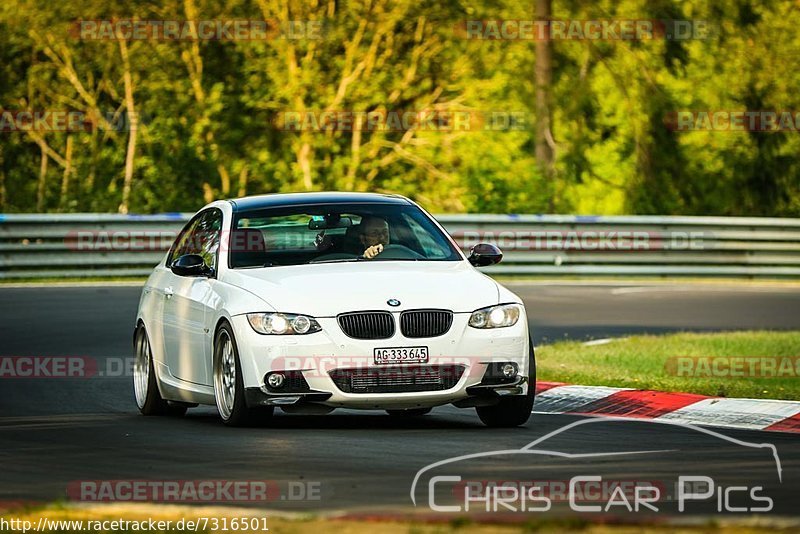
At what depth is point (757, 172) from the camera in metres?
38.8

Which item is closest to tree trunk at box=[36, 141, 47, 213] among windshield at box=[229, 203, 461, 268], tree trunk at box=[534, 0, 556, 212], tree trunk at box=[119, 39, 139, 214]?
tree trunk at box=[119, 39, 139, 214]

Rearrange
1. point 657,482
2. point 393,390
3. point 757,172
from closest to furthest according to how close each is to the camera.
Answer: point 657,482 → point 393,390 → point 757,172

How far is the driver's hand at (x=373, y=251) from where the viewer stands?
1251cm

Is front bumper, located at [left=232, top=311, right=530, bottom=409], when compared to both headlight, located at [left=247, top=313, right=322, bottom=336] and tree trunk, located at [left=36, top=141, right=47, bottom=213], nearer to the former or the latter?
headlight, located at [left=247, top=313, right=322, bottom=336]

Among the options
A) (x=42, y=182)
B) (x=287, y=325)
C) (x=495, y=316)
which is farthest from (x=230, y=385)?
(x=42, y=182)

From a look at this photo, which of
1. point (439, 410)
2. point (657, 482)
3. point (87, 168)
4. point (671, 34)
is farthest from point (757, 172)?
point (657, 482)

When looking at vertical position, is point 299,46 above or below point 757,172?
above

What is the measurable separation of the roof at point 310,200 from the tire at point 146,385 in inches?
51.1

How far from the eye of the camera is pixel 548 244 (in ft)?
97.1

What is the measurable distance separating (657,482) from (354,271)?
371 centimetres

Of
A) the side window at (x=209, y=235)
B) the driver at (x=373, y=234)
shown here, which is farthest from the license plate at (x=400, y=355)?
the side window at (x=209, y=235)

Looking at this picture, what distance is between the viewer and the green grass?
14.4 meters

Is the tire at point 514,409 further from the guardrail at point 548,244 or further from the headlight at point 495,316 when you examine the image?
the guardrail at point 548,244

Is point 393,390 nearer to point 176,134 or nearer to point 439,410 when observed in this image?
point 439,410
